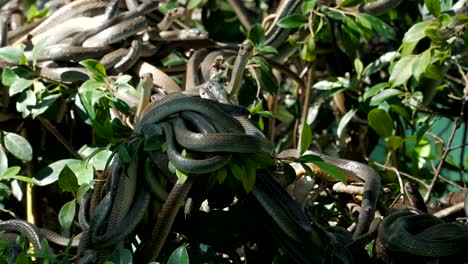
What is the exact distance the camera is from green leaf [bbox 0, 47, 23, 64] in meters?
2.61

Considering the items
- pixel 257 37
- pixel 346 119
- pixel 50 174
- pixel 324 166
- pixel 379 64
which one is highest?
pixel 324 166

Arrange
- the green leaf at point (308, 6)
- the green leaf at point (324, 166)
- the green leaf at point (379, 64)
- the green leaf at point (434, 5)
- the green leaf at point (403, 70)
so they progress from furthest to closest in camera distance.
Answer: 1. the green leaf at point (379, 64)
2. the green leaf at point (308, 6)
3. the green leaf at point (403, 70)
4. the green leaf at point (434, 5)
5. the green leaf at point (324, 166)

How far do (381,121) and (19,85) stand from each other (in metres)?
1.09

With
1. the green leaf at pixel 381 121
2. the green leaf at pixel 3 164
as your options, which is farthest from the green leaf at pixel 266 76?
the green leaf at pixel 3 164

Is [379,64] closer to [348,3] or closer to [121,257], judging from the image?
[348,3]

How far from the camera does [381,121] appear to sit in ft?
8.91

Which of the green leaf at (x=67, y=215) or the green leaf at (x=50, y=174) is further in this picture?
the green leaf at (x=50, y=174)

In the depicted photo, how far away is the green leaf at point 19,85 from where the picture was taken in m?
2.57

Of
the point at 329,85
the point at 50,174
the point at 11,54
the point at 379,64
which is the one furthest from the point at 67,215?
the point at 379,64

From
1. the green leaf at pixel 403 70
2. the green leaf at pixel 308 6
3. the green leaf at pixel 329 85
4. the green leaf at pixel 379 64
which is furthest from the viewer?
the green leaf at pixel 379 64

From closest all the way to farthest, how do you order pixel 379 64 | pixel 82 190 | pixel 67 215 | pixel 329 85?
pixel 82 190
pixel 67 215
pixel 329 85
pixel 379 64

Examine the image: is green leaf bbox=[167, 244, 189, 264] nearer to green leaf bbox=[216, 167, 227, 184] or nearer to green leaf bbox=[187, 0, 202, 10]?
green leaf bbox=[216, 167, 227, 184]

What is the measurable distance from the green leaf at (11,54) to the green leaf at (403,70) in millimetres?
1107

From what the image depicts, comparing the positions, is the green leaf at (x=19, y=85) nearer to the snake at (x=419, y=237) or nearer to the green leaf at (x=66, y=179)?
the green leaf at (x=66, y=179)
